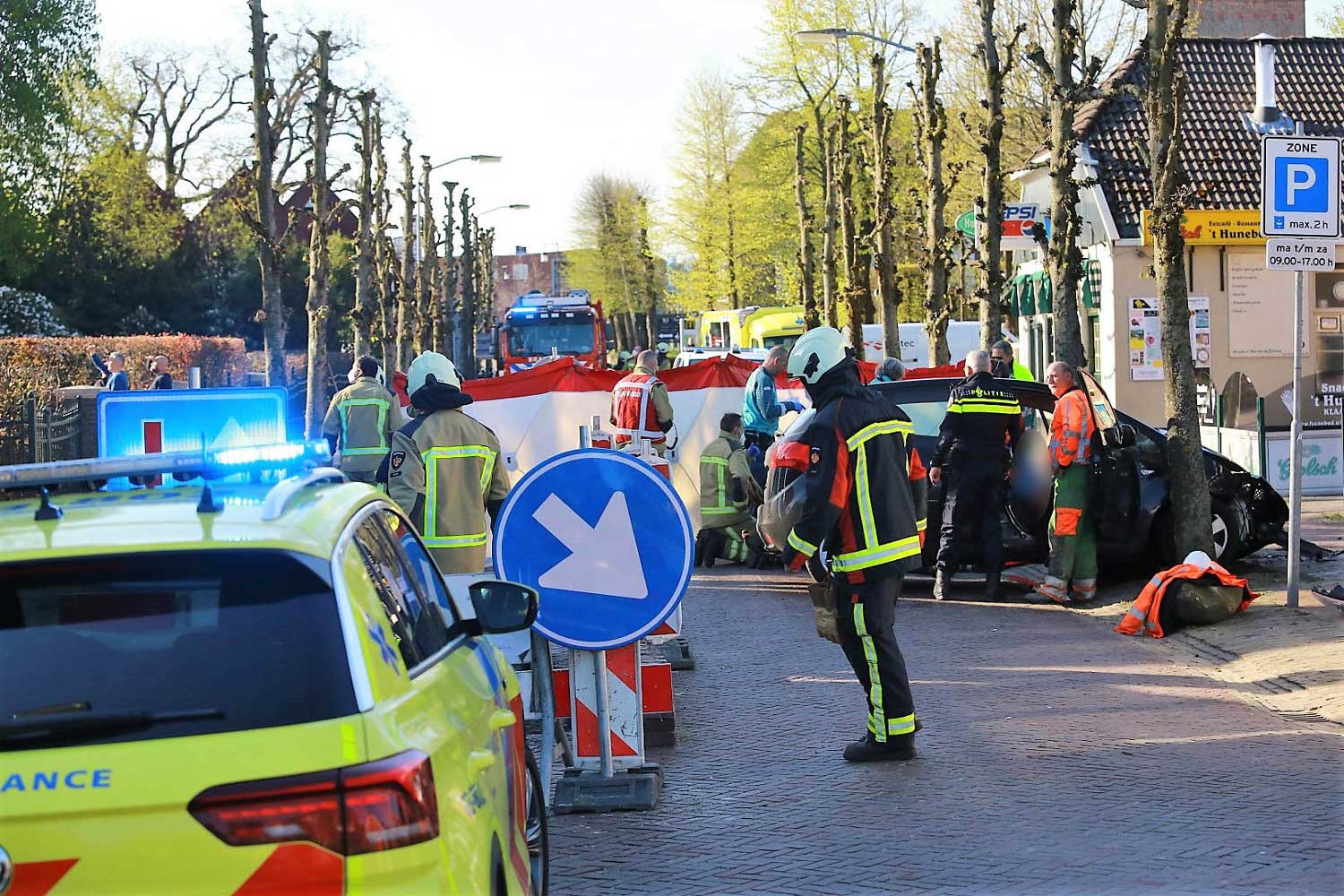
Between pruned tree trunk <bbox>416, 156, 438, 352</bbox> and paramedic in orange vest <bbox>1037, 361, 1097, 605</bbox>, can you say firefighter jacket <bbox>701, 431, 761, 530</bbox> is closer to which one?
paramedic in orange vest <bbox>1037, 361, 1097, 605</bbox>

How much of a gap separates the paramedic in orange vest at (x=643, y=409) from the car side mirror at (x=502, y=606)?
11351mm

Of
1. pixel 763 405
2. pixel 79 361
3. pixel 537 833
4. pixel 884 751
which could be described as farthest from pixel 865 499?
pixel 79 361

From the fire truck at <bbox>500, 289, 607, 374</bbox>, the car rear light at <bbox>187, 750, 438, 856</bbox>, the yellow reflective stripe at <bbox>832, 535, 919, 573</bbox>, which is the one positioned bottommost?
the yellow reflective stripe at <bbox>832, 535, 919, 573</bbox>

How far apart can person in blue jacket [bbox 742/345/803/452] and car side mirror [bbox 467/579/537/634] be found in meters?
11.9

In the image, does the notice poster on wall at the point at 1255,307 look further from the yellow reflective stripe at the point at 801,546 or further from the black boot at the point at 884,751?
the yellow reflective stripe at the point at 801,546

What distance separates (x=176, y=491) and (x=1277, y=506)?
11.3 metres

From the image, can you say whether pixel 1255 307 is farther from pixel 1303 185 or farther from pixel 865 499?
pixel 865 499

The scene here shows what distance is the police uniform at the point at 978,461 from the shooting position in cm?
1320

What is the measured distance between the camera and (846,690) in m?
9.79

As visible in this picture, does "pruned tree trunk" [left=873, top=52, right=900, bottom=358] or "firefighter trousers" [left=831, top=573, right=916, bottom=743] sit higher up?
"pruned tree trunk" [left=873, top=52, right=900, bottom=358]

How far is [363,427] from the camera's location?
1383 centimetres

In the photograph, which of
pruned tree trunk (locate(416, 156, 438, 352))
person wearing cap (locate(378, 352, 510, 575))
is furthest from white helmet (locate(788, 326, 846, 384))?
pruned tree trunk (locate(416, 156, 438, 352))

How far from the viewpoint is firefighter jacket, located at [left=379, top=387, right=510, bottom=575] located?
354 inches

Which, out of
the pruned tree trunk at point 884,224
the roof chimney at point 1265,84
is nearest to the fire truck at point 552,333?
the pruned tree trunk at point 884,224
